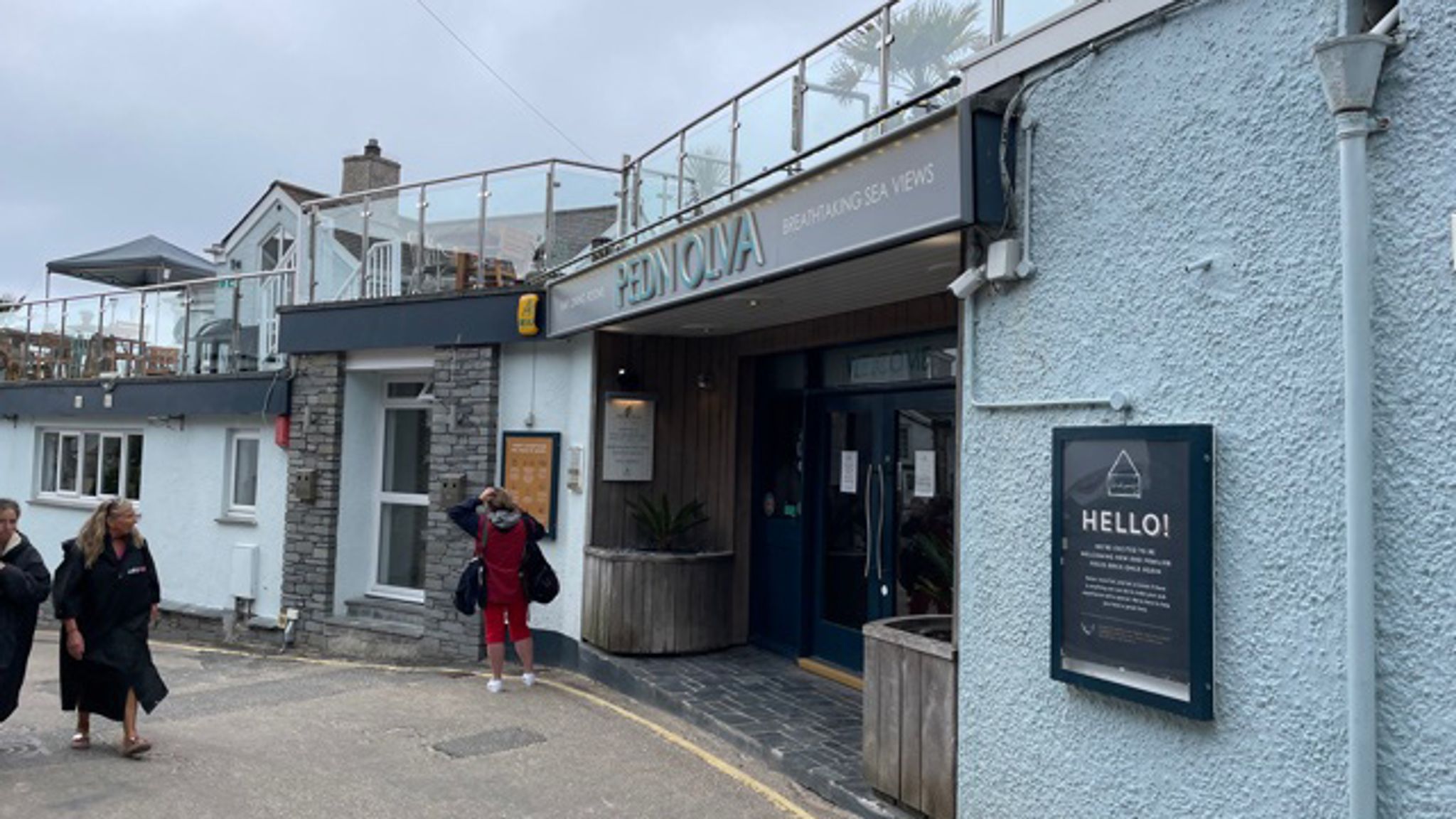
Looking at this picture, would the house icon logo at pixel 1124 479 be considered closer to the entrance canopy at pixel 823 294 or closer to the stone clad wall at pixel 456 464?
the entrance canopy at pixel 823 294

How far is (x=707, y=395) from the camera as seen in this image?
911 cm

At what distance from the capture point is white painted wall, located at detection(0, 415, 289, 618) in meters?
11.3

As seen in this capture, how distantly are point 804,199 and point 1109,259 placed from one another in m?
1.86

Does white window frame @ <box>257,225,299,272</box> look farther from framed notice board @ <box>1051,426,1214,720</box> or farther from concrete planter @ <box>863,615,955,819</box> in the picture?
framed notice board @ <box>1051,426,1214,720</box>

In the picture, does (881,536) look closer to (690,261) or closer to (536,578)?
(690,261)

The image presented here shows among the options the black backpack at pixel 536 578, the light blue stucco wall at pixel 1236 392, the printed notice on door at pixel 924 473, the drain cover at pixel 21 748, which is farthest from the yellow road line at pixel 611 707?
the drain cover at pixel 21 748

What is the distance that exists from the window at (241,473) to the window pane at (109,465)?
3.03m

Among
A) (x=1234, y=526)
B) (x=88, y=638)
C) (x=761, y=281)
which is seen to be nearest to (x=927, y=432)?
(x=761, y=281)

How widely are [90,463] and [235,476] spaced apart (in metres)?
3.96

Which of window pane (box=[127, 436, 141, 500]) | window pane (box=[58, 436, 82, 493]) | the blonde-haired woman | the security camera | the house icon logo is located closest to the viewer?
the house icon logo

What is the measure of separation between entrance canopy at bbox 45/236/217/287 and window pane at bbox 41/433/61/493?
419cm

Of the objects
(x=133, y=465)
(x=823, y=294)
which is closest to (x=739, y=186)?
(x=823, y=294)

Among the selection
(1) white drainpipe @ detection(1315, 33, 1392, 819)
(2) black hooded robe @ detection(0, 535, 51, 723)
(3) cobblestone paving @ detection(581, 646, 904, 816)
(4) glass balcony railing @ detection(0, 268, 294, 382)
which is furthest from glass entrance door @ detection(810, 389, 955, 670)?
(4) glass balcony railing @ detection(0, 268, 294, 382)

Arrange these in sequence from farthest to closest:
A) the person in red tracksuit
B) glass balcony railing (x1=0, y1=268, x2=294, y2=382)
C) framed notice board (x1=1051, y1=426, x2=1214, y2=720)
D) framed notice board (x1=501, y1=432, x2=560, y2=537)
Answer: glass balcony railing (x1=0, y1=268, x2=294, y2=382)
framed notice board (x1=501, y1=432, x2=560, y2=537)
the person in red tracksuit
framed notice board (x1=1051, y1=426, x2=1214, y2=720)
